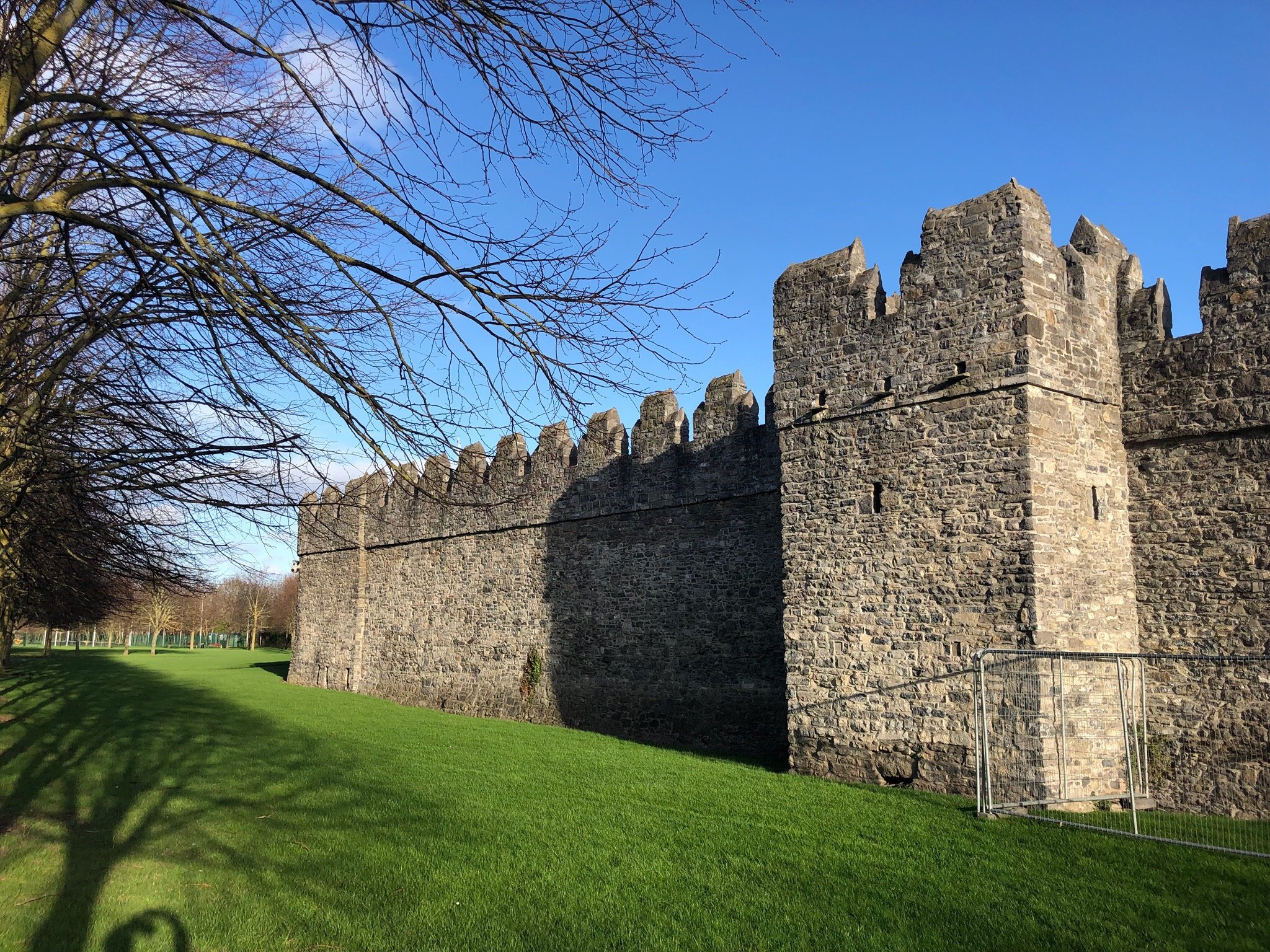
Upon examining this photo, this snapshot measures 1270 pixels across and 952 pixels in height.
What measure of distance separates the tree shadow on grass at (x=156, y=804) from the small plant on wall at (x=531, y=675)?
4.59 metres

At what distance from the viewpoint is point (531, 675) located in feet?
57.6

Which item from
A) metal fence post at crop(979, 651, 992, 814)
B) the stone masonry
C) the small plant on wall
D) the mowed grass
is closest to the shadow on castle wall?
the stone masonry

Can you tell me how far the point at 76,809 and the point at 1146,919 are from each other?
370 inches

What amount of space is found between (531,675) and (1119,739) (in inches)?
430

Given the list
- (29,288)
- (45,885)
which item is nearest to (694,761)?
(45,885)

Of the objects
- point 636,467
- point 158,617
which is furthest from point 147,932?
point 158,617

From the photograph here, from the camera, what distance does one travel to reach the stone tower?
938 centimetres

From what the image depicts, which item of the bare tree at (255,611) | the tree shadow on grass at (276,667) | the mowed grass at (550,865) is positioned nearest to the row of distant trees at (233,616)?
the bare tree at (255,611)

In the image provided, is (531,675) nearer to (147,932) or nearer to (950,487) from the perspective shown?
(950,487)

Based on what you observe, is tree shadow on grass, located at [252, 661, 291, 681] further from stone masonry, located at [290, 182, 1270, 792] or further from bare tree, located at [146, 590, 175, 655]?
stone masonry, located at [290, 182, 1270, 792]

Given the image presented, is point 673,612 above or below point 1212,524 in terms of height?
below

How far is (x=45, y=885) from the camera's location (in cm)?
652

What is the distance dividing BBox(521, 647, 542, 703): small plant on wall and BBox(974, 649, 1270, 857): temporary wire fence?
9974 mm

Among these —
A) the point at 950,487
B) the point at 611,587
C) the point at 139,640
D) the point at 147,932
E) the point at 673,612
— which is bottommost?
the point at 139,640
